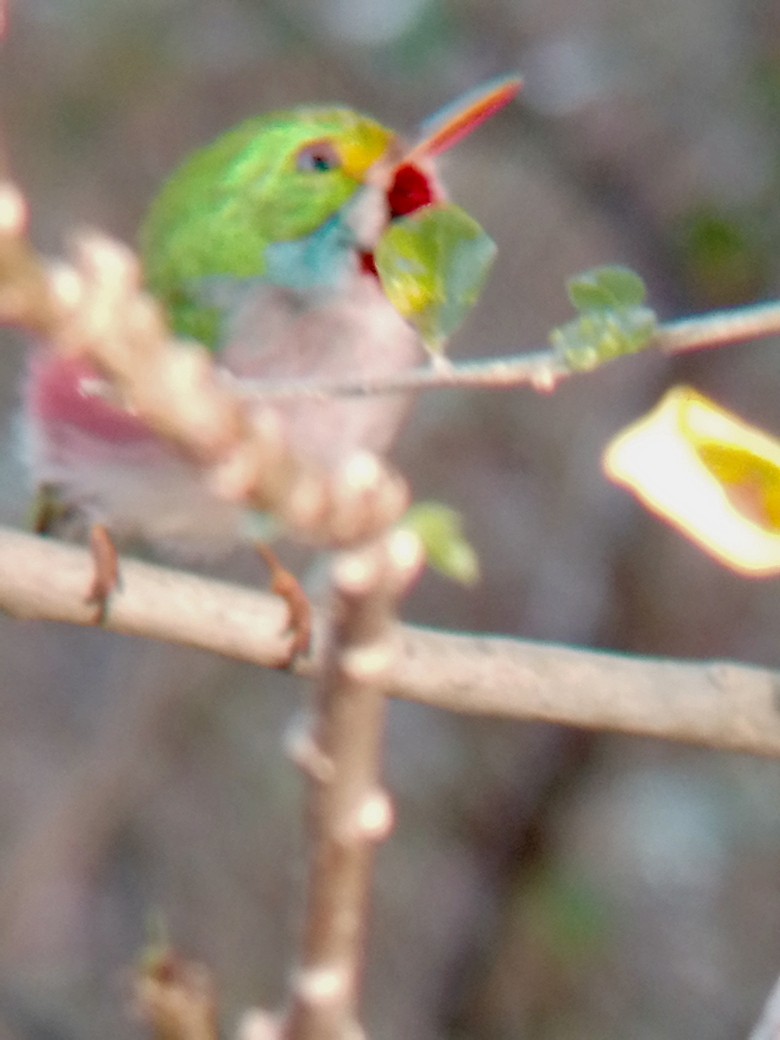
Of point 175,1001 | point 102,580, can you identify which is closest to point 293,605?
point 102,580

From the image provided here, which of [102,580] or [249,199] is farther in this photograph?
[249,199]

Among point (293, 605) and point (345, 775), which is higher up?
point (345, 775)

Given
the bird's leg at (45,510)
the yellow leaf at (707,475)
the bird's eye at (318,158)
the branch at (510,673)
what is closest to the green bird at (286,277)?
the bird's eye at (318,158)

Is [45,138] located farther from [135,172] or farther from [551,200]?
[551,200]

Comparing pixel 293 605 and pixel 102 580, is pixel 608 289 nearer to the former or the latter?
pixel 102 580

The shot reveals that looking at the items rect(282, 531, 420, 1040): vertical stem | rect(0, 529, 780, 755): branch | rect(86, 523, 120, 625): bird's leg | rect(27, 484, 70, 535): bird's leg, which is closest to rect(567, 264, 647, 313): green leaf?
rect(282, 531, 420, 1040): vertical stem

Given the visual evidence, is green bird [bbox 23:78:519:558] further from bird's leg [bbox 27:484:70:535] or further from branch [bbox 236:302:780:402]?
Result: branch [bbox 236:302:780:402]
